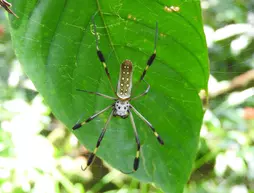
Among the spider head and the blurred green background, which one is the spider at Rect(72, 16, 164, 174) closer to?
the spider head

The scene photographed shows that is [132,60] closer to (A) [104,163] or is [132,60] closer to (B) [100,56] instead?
(B) [100,56]

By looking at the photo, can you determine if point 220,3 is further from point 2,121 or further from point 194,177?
point 2,121

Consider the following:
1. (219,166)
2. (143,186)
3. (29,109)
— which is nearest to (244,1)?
(219,166)

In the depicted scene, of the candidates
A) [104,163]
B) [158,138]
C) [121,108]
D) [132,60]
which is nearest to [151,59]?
[132,60]

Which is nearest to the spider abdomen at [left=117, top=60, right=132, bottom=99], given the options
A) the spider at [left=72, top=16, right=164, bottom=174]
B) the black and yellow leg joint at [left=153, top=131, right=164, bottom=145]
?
the spider at [left=72, top=16, right=164, bottom=174]

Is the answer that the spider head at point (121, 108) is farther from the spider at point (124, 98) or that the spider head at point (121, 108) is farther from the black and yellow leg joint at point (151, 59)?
the black and yellow leg joint at point (151, 59)

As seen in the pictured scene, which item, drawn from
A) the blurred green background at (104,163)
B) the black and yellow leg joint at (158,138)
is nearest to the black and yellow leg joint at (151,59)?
the black and yellow leg joint at (158,138)
